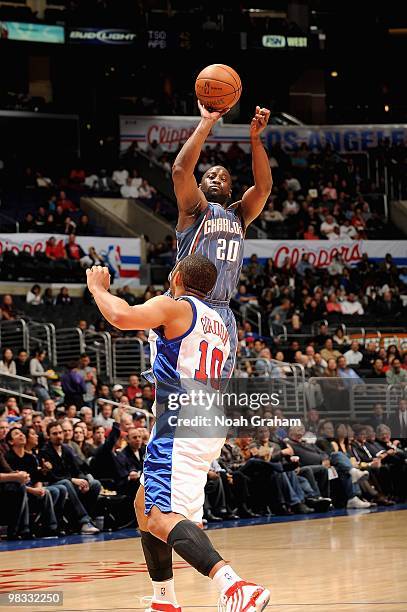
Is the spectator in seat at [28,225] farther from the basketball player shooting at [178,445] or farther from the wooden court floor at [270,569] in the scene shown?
the basketball player shooting at [178,445]

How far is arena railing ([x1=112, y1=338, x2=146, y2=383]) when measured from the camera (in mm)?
18844

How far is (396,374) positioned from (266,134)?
13629 millimetres

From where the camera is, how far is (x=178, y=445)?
235 inches

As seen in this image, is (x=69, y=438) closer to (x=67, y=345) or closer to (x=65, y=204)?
(x=67, y=345)

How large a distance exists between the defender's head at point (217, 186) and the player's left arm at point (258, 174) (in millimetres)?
193

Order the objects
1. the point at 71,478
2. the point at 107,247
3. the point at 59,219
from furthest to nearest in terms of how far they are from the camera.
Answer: the point at 59,219 < the point at 107,247 < the point at 71,478

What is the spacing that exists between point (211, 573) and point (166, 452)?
2.18ft

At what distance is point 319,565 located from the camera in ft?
29.8

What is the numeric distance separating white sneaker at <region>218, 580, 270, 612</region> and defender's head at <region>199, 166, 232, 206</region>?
2547mm

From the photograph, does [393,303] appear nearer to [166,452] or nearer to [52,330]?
[52,330]

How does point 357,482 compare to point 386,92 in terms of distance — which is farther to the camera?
point 386,92

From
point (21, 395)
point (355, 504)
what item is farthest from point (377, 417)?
point (21, 395)

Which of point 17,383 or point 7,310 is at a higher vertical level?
point 7,310

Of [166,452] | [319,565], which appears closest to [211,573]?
[166,452]
